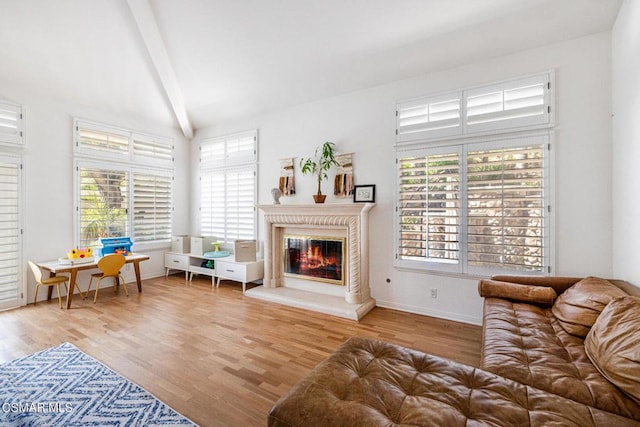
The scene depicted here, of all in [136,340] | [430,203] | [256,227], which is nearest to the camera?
[136,340]

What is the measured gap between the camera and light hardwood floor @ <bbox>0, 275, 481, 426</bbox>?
2.12 meters

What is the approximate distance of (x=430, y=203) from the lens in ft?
11.6

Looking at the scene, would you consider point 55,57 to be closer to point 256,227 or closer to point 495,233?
point 256,227

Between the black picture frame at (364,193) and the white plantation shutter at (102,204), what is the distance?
4125 millimetres

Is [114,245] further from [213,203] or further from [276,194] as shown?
[276,194]

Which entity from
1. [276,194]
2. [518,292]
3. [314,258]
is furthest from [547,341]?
[276,194]

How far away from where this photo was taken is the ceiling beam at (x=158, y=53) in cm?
351

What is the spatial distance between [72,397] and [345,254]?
3.05 meters

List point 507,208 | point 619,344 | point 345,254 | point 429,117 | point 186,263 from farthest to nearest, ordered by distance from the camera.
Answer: point 186,263 → point 345,254 → point 429,117 → point 507,208 → point 619,344

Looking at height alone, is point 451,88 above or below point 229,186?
above

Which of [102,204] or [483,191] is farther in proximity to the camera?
[102,204]

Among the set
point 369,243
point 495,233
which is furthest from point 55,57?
point 495,233

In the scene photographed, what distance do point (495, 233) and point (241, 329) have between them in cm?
303

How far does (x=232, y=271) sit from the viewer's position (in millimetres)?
4789
